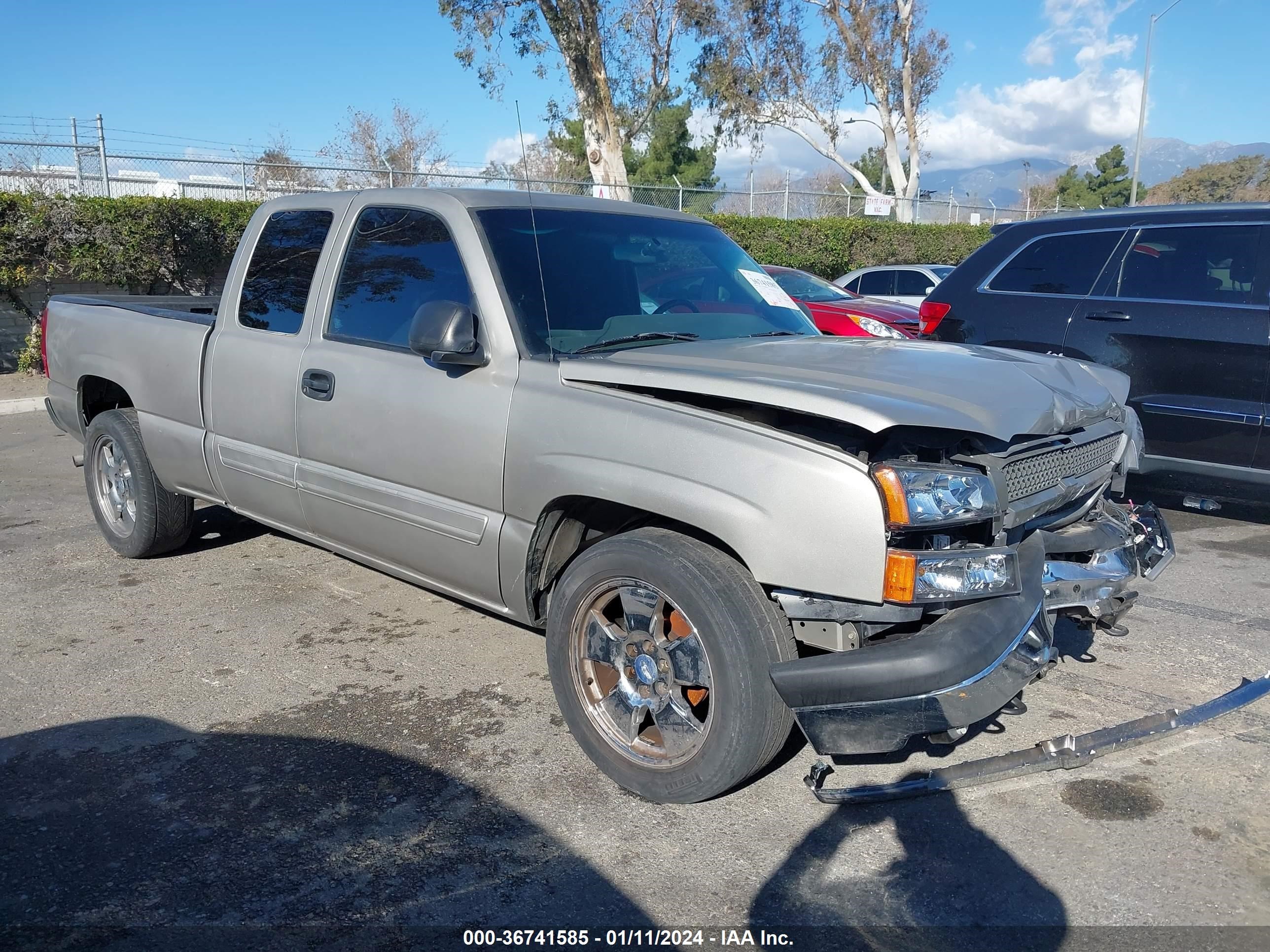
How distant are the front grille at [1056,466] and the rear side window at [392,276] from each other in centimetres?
201

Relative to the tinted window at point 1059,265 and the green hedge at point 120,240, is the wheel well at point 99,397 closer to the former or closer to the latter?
the tinted window at point 1059,265

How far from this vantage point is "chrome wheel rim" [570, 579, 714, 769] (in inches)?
124

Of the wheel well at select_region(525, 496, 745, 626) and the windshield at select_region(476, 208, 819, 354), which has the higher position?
the windshield at select_region(476, 208, 819, 354)

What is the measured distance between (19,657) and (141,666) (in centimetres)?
56

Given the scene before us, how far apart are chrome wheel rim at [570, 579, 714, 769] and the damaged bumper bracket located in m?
0.45

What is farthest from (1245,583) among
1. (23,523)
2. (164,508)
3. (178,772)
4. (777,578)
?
(23,523)

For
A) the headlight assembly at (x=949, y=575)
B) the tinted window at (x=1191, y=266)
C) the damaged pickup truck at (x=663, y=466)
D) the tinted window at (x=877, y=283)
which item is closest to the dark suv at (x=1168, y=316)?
the tinted window at (x=1191, y=266)

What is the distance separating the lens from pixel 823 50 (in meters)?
34.0

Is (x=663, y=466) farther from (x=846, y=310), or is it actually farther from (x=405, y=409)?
(x=846, y=310)

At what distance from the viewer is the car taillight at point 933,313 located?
6801 millimetres

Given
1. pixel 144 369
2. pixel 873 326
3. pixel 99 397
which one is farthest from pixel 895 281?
pixel 144 369

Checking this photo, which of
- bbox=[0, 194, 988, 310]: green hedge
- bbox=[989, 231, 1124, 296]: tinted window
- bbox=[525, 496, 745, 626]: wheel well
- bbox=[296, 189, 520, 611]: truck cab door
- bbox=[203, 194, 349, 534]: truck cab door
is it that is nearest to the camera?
bbox=[525, 496, 745, 626]: wheel well

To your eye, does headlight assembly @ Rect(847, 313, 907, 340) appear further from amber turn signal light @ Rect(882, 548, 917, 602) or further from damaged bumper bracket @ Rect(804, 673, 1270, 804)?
amber turn signal light @ Rect(882, 548, 917, 602)

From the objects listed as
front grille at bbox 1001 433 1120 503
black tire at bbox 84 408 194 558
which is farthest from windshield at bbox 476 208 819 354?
black tire at bbox 84 408 194 558
